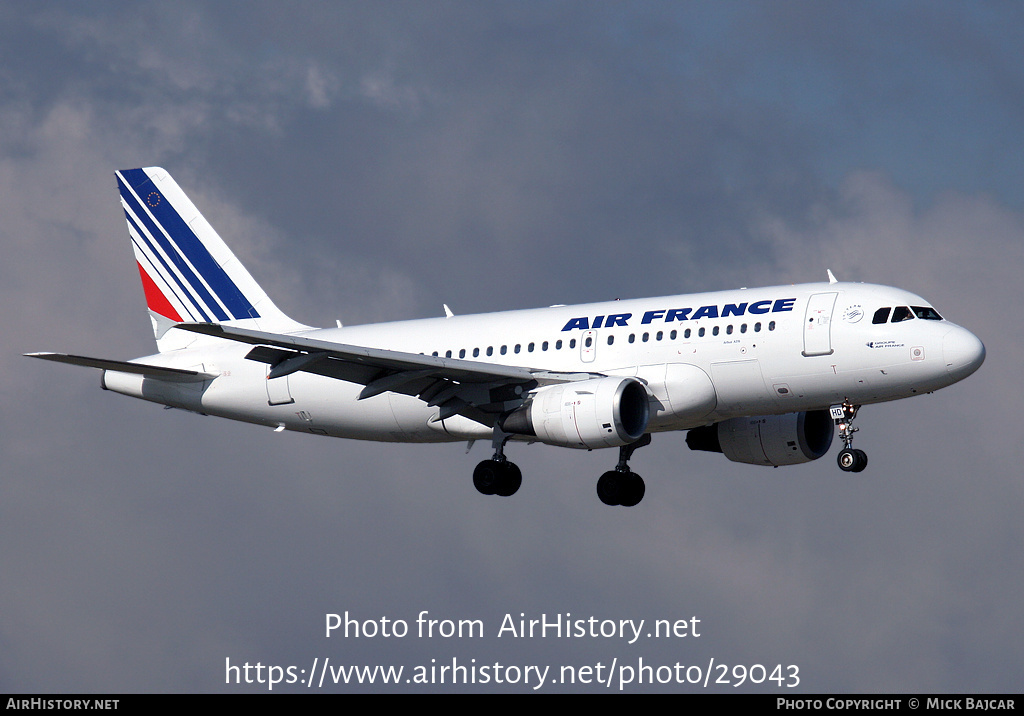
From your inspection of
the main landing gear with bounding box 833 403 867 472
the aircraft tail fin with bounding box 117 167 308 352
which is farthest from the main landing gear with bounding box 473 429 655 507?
the aircraft tail fin with bounding box 117 167 308 352

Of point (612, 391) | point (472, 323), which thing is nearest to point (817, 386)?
point (612, 391)

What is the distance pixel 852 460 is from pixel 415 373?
40.4 ft

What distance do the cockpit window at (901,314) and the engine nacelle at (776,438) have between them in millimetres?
6917

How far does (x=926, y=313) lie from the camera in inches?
1620

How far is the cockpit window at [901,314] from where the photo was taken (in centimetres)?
4078

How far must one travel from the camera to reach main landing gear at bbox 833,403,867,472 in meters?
41.1

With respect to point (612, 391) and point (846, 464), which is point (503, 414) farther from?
point (846, 464)

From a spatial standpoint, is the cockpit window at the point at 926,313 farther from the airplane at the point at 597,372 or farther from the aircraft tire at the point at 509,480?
the aircraft tire at the point at 509,480

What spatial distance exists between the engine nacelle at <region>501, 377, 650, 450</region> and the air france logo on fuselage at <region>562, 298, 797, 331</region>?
2.39 m

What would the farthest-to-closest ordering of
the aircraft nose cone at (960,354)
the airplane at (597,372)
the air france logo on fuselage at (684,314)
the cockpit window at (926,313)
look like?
the air france logo on fuselage at (684,314) < the cockpit window at (926,313) < the airplane at (597,372) < the aircraft nose cone at (960,354)

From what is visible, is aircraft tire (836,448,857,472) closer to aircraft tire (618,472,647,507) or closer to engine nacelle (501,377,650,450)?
engine nacelle (501,377,650,450)

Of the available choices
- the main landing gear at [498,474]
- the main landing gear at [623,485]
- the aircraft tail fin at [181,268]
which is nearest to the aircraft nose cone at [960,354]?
the main landing gear at [623,485]

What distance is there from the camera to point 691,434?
49031mm
